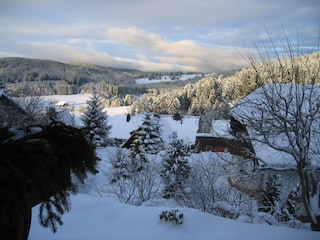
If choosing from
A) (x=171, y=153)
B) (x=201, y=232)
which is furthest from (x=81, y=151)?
(x=171, y=153)

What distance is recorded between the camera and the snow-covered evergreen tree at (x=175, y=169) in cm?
1262

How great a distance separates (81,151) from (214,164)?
9888 millimetres

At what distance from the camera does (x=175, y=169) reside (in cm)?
1342

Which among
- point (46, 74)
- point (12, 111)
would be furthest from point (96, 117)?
point (46, 74)

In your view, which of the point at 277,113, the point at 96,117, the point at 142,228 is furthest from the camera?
the point at 96,117

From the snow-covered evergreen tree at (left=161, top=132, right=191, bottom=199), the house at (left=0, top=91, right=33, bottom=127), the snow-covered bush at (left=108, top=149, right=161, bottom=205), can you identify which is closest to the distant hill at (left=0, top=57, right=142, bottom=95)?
the house at (left=0, top=91, right=33, bottom=127)

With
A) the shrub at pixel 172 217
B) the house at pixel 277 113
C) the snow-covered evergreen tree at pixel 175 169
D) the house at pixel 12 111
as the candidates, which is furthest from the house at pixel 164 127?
the shrub at pixel 172 217

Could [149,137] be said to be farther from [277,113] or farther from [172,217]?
[172,217]

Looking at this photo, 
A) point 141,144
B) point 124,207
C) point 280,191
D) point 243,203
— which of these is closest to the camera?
point 124,207

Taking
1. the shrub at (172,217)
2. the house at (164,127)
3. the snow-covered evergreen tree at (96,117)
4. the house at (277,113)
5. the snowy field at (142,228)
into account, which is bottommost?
the house at (164,127)

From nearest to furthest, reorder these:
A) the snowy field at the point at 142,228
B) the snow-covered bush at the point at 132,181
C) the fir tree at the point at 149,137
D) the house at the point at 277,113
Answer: the snowy field at the point at 142,228, the house at the point at 277,113, the snow-covered bush at the point at 132,181, the fir tree at the point at 149,137

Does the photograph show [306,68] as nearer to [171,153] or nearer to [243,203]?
[243,203]

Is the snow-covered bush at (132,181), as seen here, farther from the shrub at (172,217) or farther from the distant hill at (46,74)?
the distant hill at (46,74)

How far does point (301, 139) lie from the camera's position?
5.64 meters
